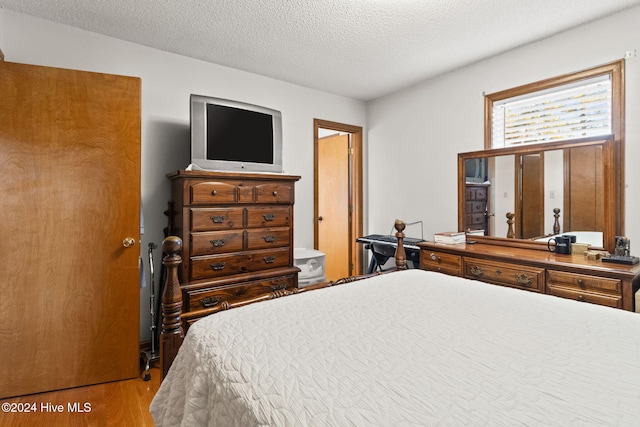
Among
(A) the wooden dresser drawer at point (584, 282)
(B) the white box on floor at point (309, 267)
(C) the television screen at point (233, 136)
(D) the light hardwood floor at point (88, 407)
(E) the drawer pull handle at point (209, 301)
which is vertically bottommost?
(D) the light hardwood floor at point (88, 407)

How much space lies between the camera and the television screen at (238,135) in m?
2.68

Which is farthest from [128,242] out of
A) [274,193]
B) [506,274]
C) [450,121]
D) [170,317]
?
[450,121]

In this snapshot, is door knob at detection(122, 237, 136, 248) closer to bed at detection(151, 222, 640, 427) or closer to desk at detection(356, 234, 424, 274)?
bed at detection(151, 222, 640, 427)

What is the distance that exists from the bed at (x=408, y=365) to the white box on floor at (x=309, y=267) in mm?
1787

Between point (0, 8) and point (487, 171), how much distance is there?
12.6 feet

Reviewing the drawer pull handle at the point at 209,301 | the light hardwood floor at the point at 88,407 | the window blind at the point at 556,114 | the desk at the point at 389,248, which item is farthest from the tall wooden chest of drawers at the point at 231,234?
the window blind at the point at 556,114

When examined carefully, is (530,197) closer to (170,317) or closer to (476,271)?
(476,271)

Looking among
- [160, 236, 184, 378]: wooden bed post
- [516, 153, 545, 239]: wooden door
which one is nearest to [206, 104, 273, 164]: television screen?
[160, 236, 184, 378]: wooden bed post

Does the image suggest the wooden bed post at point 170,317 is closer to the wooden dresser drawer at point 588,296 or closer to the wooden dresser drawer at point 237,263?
the wooden dresser drawer at point 237,263

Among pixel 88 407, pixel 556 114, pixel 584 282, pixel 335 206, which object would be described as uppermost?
pixel 556 114

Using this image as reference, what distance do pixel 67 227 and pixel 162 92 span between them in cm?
134

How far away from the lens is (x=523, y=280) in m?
2.22

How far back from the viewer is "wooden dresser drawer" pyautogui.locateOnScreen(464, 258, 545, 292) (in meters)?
2.16

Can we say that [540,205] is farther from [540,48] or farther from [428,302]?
[428,302]
